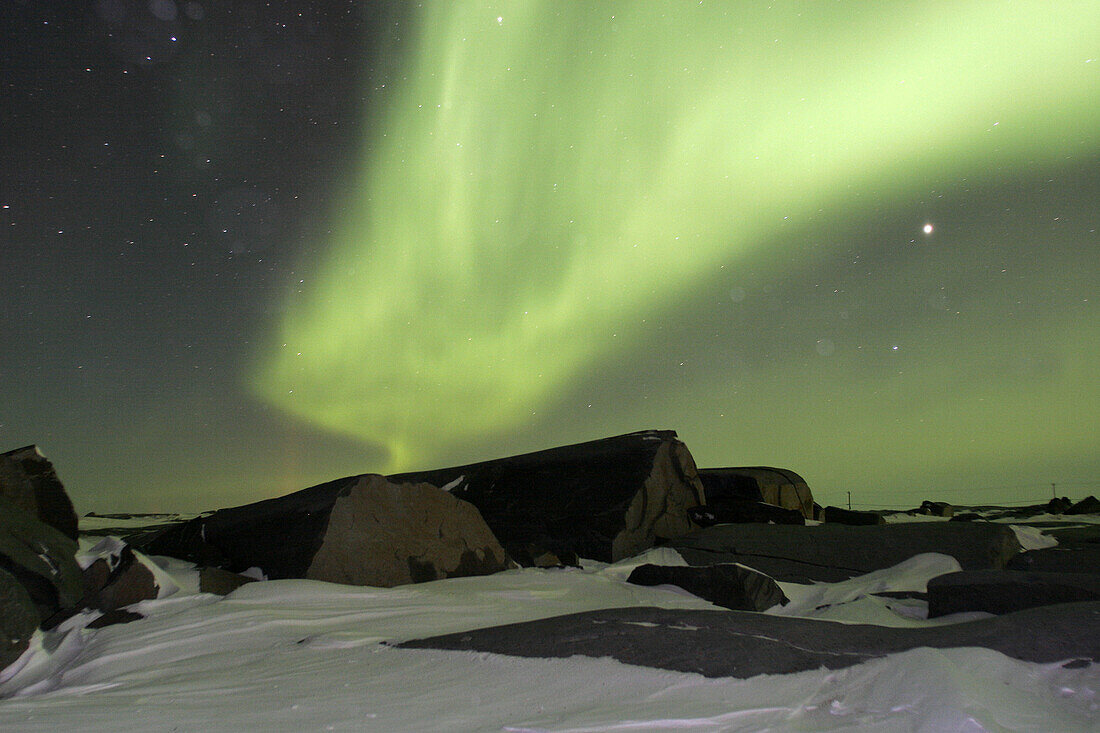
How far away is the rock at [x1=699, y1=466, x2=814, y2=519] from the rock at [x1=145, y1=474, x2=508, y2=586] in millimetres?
5167

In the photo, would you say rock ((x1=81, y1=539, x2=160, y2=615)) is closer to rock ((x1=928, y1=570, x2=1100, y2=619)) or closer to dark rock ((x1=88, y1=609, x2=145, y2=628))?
dark rock ((x1=88, y1=609, x2=145, y2=628))

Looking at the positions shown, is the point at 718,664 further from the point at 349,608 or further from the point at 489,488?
the point at 489,488

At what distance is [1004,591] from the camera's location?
376 cm

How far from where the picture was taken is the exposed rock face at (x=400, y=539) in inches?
206

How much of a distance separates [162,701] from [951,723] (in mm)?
2352

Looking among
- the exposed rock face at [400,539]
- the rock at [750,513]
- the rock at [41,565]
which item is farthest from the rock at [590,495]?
the rock at [41,565]

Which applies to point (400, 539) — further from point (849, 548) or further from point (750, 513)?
point (750, 513)

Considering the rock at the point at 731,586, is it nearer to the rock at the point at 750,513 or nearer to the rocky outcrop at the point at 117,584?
the rocky outcrop at the point at 117,584

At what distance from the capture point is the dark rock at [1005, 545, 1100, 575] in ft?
18.9

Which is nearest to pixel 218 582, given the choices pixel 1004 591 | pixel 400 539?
pixel 400 539

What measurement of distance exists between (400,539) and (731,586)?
2.65m

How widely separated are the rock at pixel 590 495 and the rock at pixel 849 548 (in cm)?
75

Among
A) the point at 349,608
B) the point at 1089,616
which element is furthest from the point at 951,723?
the point at 349,608

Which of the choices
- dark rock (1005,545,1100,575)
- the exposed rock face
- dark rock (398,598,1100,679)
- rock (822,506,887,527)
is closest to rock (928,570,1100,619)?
dark rock (398,598,1100,679)
